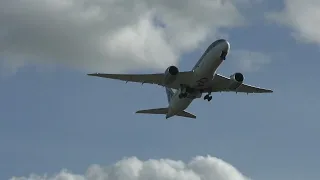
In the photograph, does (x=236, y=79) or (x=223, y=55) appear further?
(x=236, y=79)

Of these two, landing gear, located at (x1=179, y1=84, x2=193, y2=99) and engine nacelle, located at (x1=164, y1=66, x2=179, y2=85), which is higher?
engine nacelle, located at (x1=164, y1=66, x2=179, y2=85)

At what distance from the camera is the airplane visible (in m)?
96.9

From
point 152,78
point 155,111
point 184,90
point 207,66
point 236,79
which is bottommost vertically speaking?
point 155,111

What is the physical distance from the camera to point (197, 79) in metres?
101

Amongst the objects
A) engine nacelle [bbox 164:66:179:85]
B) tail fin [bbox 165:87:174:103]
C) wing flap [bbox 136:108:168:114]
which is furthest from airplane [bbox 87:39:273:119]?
tail fin [bbox 165:87:174:103]

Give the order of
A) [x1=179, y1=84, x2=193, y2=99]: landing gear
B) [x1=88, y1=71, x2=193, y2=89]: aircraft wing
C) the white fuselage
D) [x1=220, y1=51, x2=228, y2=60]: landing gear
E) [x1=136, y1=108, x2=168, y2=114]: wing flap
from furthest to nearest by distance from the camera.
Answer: [x1=136, y1=108, x2=168, y2=114]: wing flap < [x1=179, y1=84, x2=193, y2=99]: landing gear < [x1=88, y1=71, x2=193, y2=89]: aircraft wing < the white fuselage < [x1=220, y1=51, x2=228, y2=60]: landing gear

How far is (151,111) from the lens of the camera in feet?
378

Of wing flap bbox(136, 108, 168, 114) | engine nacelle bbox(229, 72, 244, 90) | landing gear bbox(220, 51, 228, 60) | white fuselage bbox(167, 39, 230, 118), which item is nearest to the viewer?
landing gear bbox(220, 51, 228, 60)

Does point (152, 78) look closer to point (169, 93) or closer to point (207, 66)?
point (207, 66)

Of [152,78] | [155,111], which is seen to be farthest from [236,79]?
[155,111]

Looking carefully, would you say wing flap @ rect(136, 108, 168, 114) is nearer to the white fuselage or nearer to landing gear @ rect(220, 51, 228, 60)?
the white fuselage

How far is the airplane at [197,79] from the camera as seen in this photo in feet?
318

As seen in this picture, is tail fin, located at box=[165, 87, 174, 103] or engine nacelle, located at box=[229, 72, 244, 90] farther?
tail fin, located at box=[165, 87, 174, 103]

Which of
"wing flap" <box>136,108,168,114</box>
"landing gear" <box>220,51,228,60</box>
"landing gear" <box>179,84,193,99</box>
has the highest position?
"landing gear" <box>220,51,228,60</box>
